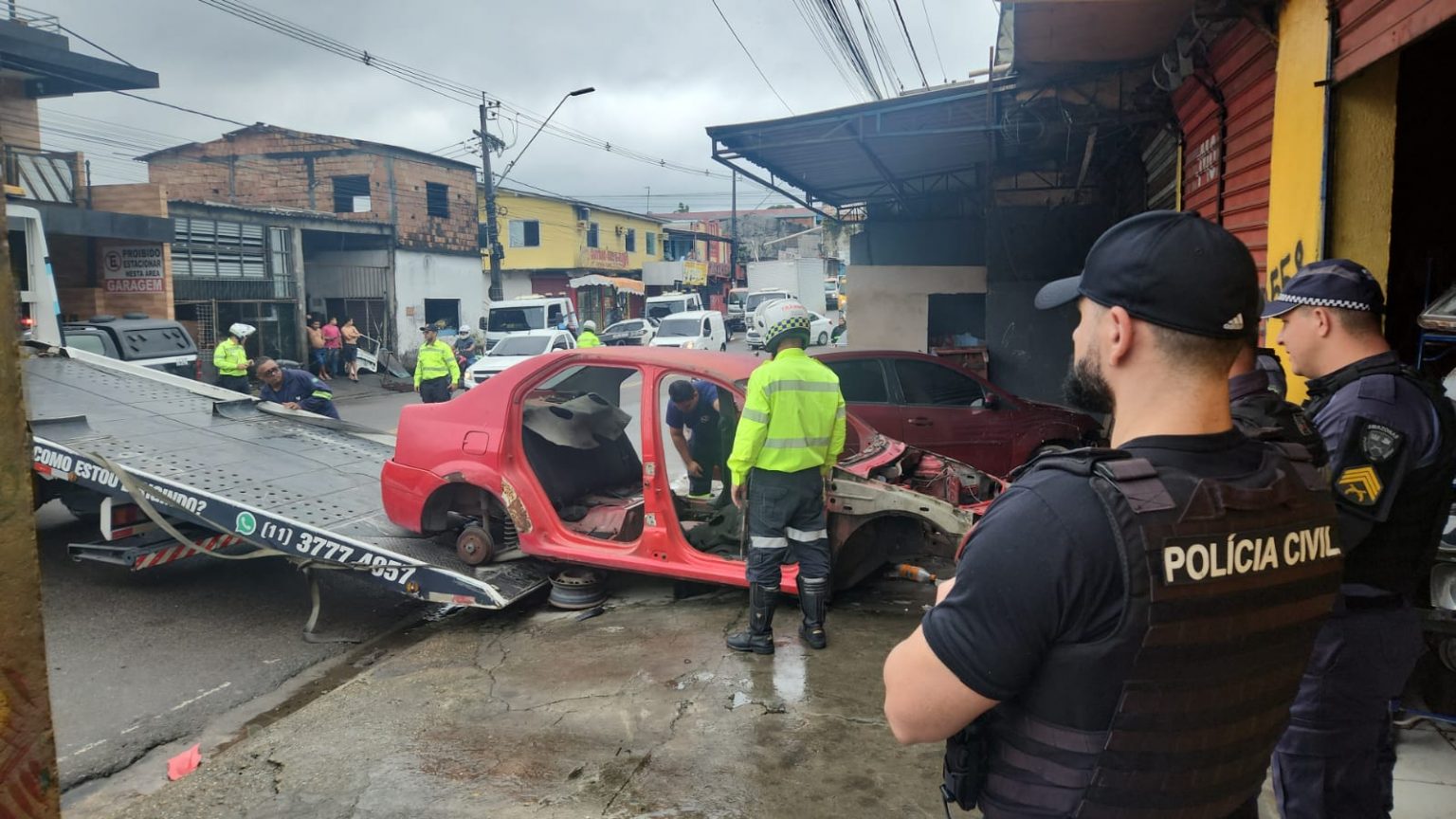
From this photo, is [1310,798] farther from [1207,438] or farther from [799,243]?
[799,243]

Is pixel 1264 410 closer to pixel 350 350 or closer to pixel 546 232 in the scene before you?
pixel 350 350

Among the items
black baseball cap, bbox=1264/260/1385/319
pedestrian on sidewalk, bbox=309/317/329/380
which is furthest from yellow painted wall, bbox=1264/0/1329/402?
Answer: pedestrian on sidewalk, bbox=309/317/329/380

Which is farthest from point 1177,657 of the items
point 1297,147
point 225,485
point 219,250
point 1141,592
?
point 219,250

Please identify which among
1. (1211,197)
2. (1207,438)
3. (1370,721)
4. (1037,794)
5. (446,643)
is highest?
(1211,197)

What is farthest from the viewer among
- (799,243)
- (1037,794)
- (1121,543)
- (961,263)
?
(799,243)

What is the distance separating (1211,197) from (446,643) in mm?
6561

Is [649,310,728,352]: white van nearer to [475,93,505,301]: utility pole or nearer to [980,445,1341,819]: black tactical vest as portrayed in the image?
[475,93,505,301]: utility pole

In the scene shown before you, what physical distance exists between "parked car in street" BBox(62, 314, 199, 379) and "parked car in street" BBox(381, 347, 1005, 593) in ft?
24.4

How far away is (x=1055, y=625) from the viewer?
1.31 m

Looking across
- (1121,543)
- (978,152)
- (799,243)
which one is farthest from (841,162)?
(799,243)

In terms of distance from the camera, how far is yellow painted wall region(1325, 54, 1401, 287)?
14.9 feet

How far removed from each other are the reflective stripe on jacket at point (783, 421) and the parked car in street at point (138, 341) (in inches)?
369

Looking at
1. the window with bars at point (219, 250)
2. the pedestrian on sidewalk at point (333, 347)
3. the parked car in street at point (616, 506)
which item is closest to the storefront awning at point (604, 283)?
the pedestrian on sidewalk at point (333, 347)

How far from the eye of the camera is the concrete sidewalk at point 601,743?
333cm
